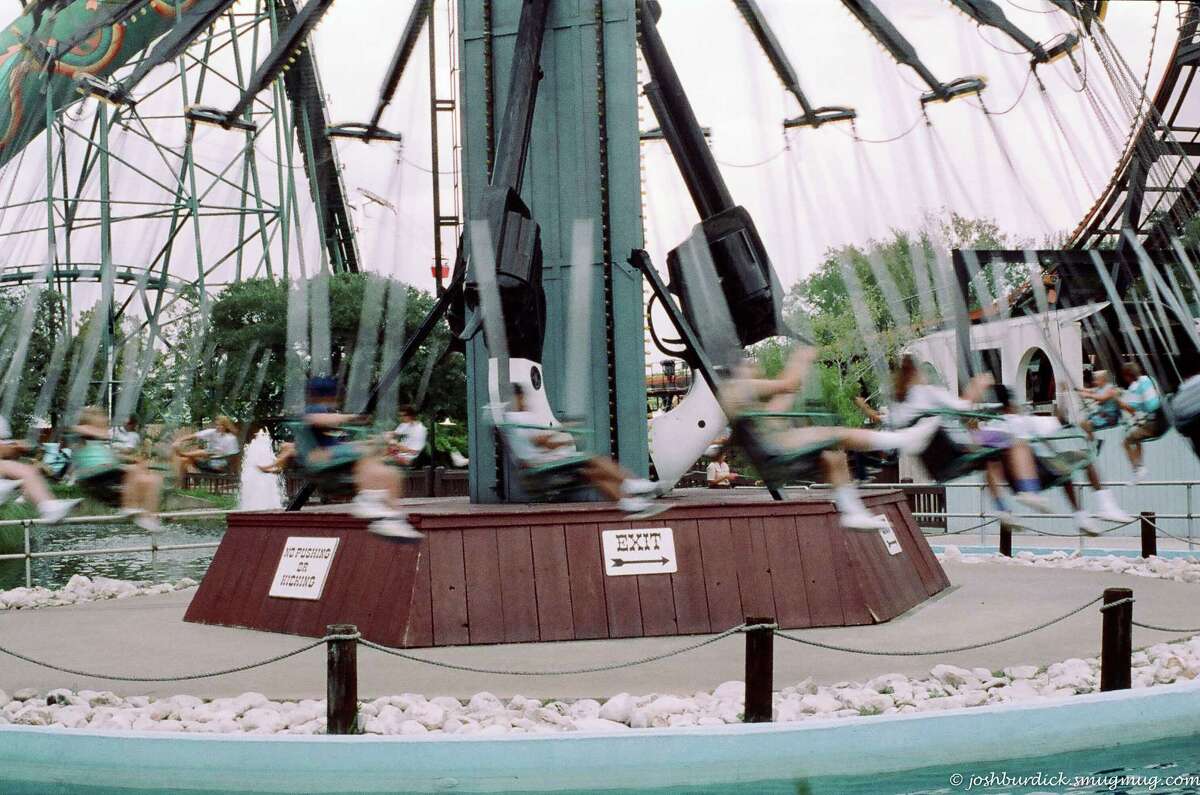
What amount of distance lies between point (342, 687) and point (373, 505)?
1474 millimetres

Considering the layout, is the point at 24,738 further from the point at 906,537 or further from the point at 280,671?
the point at 906,537

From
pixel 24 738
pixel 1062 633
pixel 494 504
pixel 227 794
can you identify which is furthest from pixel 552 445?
pixel 1062 633

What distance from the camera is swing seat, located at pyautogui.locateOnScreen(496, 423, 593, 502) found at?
9.34 meters

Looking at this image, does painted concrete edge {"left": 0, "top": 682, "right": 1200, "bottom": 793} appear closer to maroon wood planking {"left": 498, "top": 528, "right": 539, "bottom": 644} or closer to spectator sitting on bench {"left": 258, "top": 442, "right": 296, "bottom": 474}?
spectator sitting on bench {"left": 258, "top": 442, "right": 296, "bottom": 474}

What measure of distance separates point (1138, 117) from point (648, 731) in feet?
24.3

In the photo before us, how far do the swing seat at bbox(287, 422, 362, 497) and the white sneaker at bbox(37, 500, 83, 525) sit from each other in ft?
6.89

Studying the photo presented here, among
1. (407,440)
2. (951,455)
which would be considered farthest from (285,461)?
(951,455)

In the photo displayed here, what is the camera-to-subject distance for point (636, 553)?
46.3ft

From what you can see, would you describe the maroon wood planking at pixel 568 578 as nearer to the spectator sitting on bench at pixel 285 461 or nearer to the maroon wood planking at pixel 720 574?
the maroon wood planking at pixel 720 574

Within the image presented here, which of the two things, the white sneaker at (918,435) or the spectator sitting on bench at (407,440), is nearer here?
the white sneaker at (918,435)

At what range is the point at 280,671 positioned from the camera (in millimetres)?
12375

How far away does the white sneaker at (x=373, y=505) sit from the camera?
10039 mm

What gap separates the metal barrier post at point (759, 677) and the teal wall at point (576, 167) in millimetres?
5899

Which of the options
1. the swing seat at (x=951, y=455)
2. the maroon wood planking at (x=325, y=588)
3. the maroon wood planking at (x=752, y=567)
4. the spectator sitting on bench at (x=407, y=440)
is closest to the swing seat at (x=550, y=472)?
the spectator sitting on bench at (x=407, y=440)
